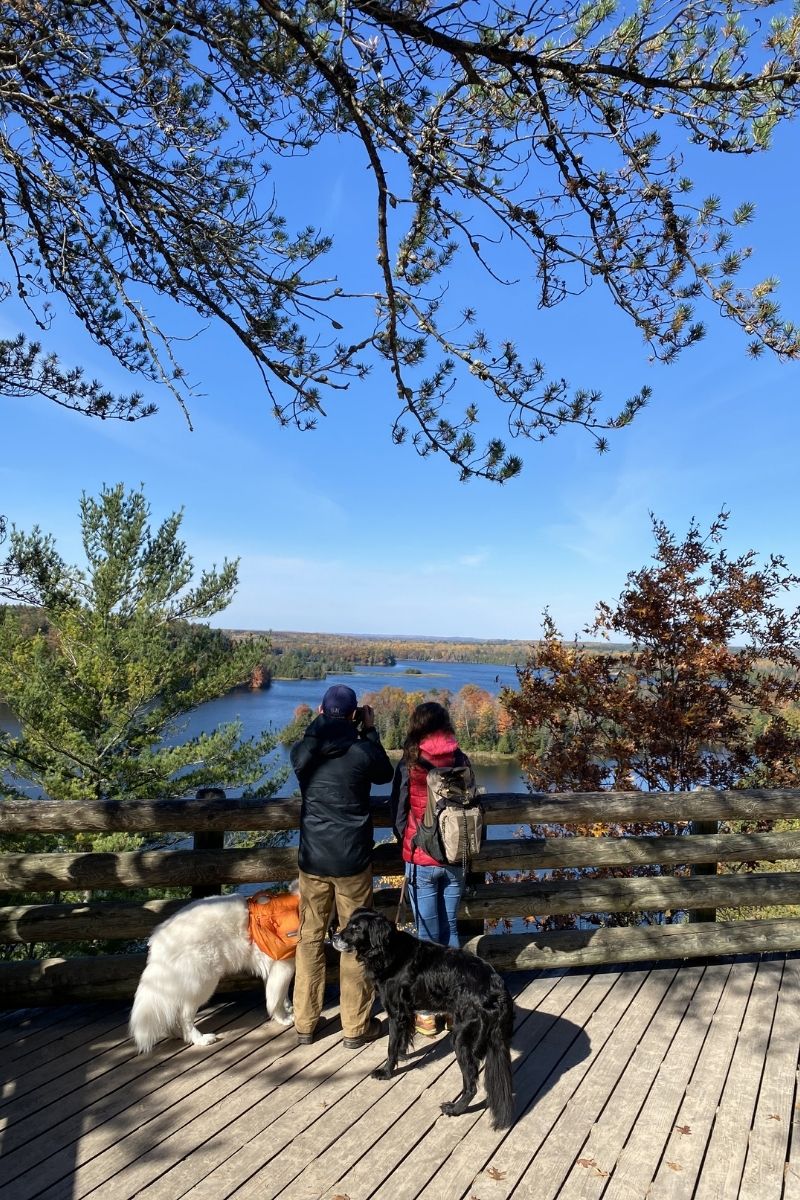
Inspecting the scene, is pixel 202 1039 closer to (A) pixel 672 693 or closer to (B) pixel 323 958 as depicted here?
(B) pixel 323 958

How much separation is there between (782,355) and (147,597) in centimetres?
1540

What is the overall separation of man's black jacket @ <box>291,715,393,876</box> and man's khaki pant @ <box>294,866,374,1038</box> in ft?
0.33

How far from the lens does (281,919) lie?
3709 millimetres

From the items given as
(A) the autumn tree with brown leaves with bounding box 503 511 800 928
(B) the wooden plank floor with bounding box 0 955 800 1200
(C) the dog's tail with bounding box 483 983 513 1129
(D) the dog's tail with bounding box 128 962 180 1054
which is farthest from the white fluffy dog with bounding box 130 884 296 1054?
(A) the autumn tree with brown leaves with bounding box 503 511 800 928

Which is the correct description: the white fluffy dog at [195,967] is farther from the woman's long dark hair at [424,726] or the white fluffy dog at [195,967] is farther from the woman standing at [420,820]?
the woman's long dark hair at [424,726]

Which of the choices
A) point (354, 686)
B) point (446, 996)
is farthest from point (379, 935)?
point (354, 686)

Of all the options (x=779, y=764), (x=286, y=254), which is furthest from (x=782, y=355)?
(x=779, y=764)

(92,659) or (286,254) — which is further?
(92,659)

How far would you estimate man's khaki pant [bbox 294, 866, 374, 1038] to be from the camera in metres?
3.54

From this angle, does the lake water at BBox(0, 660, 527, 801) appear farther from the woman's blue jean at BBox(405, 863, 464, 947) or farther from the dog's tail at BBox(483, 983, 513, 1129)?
the dog's tail at BBox(483, 983, 513, 1129)

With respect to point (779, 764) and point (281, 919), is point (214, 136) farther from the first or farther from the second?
point (779, 764)

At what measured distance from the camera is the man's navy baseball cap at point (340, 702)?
11.6 ft

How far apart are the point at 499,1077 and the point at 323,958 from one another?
1.09 metres

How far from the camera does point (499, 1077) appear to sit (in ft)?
9.53
